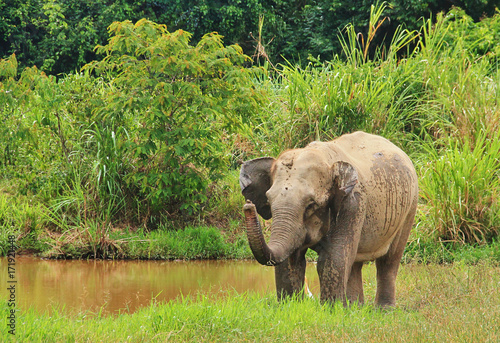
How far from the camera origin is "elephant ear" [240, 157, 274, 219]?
6270 mm

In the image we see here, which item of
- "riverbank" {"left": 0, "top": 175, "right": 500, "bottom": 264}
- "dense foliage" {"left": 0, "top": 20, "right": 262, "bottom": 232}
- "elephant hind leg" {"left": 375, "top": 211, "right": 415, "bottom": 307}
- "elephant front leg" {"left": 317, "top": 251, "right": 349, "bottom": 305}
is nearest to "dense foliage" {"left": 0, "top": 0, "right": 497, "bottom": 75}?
"dense foliage" {"left": 0, "top": 20, "right": 262, "bottom": 232}

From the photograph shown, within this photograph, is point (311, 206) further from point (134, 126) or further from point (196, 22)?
point (196, 22)

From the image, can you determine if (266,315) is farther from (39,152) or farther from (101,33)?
(101,33)

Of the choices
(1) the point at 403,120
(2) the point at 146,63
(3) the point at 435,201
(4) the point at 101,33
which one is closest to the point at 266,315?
(3) the point at 435,201

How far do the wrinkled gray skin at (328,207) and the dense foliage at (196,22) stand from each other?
15.2 metres

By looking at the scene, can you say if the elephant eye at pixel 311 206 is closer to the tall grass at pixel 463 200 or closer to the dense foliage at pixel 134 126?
the tall grass at pixel 463 200

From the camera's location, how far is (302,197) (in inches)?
221

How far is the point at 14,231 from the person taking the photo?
36.5 ft

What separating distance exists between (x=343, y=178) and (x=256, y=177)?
0.88m

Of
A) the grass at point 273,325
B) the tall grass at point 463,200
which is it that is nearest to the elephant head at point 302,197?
the grass at point 273,325

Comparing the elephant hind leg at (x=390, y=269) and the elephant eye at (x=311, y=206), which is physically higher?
the elephant eye at (x=311, y=206)

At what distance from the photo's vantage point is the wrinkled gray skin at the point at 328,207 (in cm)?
555

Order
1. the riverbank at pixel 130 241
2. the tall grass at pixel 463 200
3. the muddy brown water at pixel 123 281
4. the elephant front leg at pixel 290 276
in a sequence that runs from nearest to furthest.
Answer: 1. the elephant front leg at pixel 290 276
2. the muddy brown water at pixel 123 281
3. the tall grass at pixel 463 200
4. the riverbank at pixel 130 241

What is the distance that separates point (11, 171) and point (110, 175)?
85.4 inches
